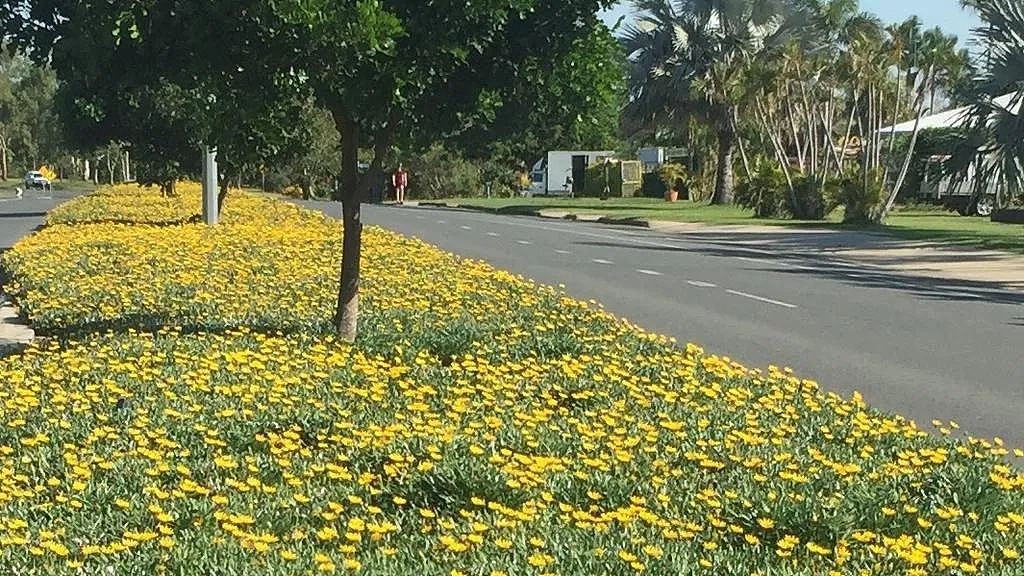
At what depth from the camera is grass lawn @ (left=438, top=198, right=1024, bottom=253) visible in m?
30.5

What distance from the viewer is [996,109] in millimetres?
25438

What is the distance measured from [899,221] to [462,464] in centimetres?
3652

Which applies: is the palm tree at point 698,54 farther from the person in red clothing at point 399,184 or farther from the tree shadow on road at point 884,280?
the tree shadow on road at point 884,280

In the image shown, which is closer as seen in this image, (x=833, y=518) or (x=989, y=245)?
(x=833, y=518)

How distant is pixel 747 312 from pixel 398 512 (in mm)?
10684

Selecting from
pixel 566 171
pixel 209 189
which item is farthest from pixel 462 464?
pixel 566 171

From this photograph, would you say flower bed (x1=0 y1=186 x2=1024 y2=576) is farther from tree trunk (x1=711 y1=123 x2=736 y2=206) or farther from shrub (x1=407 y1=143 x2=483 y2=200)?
shrub (x1=407 y1=143 x2=483 y2=200)

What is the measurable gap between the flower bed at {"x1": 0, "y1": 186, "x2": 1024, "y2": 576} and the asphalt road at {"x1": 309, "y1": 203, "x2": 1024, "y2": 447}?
1.15m

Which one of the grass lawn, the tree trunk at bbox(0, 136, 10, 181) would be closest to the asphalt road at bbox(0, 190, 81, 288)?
the grass lawn

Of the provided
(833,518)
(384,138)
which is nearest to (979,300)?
(384,138)

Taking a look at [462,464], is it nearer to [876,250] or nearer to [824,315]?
[824,315]

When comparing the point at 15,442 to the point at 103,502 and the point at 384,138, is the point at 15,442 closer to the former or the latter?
the point at 103,502

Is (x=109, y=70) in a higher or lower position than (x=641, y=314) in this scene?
higher

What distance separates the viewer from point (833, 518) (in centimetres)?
589
